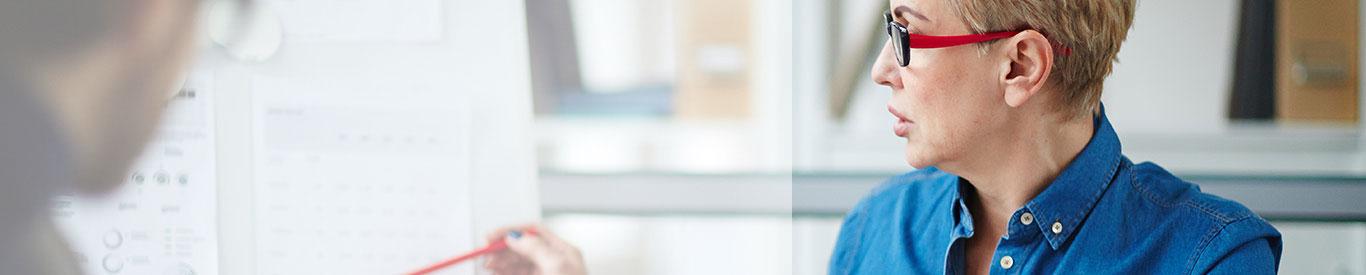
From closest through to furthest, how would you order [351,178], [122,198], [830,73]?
1. [122,198]
2. [351,178]
3. [830,73]

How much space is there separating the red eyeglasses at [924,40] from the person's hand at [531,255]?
41 centimetres

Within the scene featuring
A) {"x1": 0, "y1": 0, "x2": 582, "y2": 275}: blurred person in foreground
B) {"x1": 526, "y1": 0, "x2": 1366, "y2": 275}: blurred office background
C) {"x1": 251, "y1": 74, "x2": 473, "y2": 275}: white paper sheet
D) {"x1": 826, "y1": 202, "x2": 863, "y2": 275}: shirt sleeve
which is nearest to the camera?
{"x1": 0, "y1": 0, "x2": 582, "y2": 275}: blurred person in foreground

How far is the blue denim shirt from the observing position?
0.90 m

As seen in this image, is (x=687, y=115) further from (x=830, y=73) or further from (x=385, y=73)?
(x=385, y=73)

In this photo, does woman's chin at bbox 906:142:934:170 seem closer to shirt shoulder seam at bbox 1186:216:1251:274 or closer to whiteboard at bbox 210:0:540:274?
shirt shoulder seam at bbox 1186:216:1251:274

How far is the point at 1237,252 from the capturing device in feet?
2.94

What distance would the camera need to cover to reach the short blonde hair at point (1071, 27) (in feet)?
2.95

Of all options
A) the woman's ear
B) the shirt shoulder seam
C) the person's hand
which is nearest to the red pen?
the person's hand

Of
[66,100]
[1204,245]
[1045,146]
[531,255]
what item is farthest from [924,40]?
[66,100]

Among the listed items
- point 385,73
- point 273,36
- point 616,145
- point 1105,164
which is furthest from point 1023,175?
point 616,145

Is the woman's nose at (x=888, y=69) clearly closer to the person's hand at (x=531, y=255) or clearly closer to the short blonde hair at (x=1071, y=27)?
the short blonde hair at (x=1071, y=27)

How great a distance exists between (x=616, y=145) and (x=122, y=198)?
122cm

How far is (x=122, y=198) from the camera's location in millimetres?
904

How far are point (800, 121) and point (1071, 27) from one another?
39.5 inches
